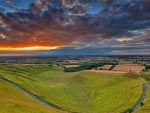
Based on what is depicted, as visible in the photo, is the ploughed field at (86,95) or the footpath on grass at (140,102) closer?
the footpath on grass at (140,102)

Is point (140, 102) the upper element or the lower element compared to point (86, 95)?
upper

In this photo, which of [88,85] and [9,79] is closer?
[9,79]

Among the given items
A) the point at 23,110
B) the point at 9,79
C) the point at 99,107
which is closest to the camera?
the point at 23,110

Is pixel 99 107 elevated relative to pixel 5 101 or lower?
lower

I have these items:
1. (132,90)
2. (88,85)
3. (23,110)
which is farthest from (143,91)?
(23,110)

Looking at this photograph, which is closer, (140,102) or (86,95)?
(140,102)

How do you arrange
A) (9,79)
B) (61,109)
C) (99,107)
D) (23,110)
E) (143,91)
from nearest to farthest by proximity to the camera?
1. (23,110)
2. (61,109)
3. (99,107)
4. (143,91)
5. (9,79)

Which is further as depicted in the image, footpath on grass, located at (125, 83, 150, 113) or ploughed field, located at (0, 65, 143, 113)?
ploughed field, located at (0, 65, 143, 113)

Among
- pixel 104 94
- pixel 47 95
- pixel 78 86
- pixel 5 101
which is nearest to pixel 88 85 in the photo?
pixel 78 86

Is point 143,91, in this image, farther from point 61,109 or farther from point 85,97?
point 61,109

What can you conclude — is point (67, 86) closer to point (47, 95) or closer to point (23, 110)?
point (47, 95)
